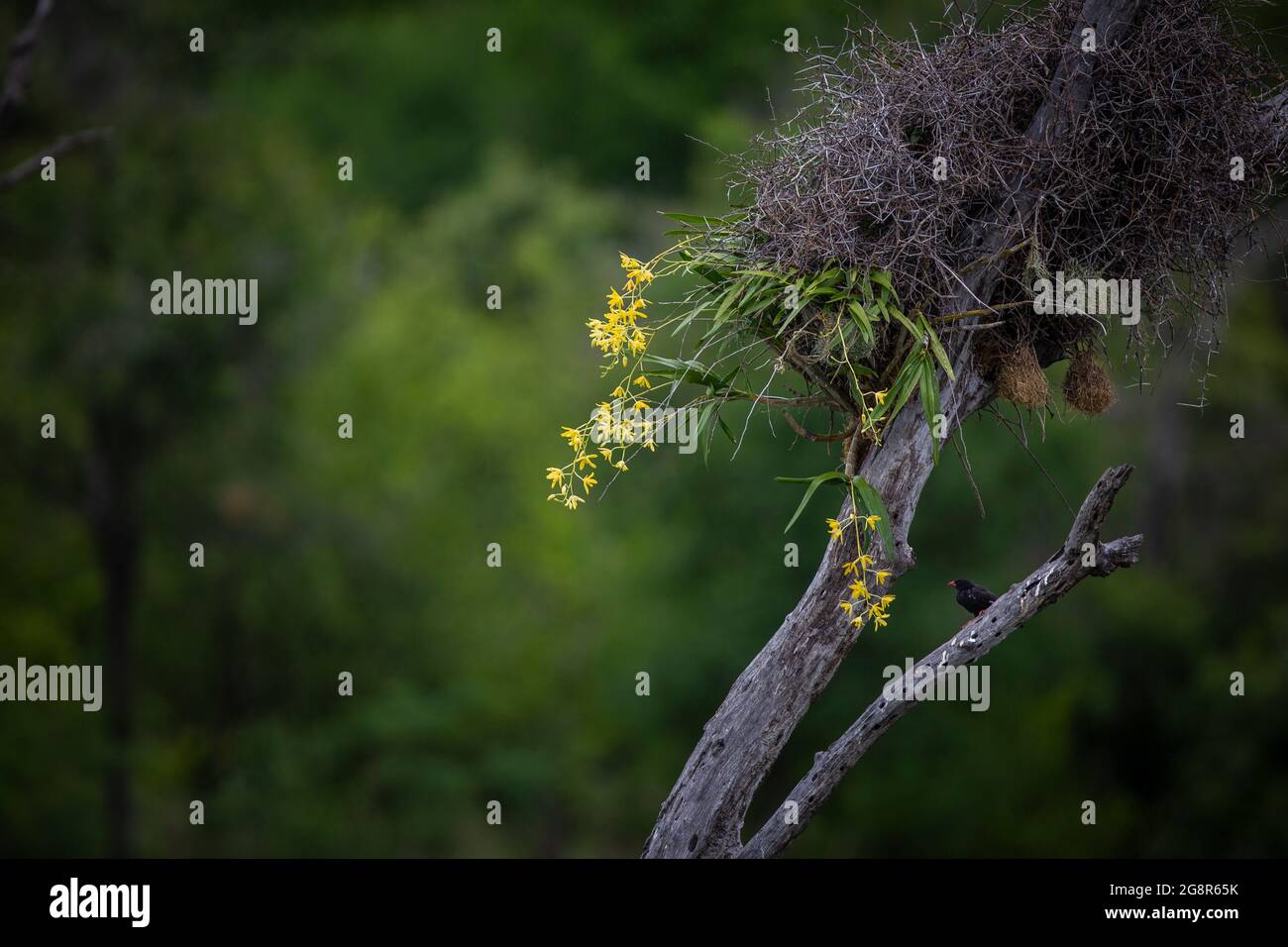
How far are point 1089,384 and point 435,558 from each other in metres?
21.1

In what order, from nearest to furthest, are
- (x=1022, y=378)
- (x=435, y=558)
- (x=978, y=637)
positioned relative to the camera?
(x=978, y=637)
(x=1022, y=378)
(x=435, y=558)

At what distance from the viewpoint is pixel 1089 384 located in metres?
6.59

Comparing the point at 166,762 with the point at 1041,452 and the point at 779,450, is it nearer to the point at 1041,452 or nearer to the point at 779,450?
the point at 779,450

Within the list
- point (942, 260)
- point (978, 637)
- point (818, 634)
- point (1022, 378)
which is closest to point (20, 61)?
point (942, 260)

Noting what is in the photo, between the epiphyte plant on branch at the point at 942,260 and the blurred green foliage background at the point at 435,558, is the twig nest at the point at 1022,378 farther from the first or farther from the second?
the blurred green foliage background at the point at 435,558

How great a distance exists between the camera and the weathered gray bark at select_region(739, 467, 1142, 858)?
19.1 feet

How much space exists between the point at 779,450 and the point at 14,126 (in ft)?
38.4

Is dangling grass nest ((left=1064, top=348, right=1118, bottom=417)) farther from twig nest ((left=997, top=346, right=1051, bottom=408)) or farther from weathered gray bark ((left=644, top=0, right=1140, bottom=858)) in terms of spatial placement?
weathered gray bark ((left=644, top=0, right=1140, bottom=858))

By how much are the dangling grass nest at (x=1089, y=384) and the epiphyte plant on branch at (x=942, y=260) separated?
0.84ft

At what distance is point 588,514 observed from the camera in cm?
2709

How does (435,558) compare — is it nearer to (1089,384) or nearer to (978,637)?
(1089,384)

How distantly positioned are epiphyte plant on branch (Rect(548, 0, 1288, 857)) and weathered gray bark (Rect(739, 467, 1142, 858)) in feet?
0.04

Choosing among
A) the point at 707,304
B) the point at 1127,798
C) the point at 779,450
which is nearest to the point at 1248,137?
the point at 707,304

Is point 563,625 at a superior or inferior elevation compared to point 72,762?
superior
